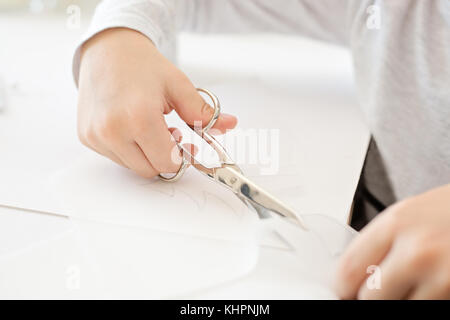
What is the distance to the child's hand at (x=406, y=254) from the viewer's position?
0.28 meters

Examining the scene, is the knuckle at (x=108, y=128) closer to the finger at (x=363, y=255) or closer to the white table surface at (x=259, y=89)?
the white table surface at (x=259, y=89)

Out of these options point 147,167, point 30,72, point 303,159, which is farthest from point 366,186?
point 30,72

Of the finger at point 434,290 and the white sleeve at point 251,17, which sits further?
the white sleeve at point 251,17

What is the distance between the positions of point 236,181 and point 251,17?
0.37 meters

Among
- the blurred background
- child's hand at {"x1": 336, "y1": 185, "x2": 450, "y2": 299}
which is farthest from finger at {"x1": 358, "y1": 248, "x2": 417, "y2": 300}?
the blurred background

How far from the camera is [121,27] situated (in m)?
0.50

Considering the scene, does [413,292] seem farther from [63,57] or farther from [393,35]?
[63,57]

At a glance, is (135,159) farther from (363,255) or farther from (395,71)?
(395,71)

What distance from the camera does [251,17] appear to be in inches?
27.0

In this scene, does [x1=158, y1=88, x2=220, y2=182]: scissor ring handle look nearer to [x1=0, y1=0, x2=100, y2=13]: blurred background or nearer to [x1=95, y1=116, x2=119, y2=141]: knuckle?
[x1=95, y1=116, x2=119, y2=141]: knuckle

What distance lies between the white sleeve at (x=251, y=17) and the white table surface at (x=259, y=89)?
0.24 feet

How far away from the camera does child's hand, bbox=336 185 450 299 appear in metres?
0.28

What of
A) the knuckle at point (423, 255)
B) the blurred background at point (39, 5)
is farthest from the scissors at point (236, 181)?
the blurred background at point (39, 5)

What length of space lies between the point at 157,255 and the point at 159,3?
0.34 meters
